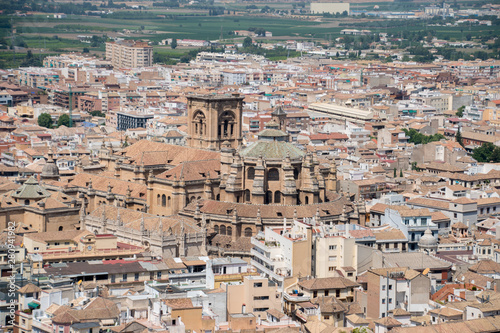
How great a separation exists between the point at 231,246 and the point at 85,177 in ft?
59.8

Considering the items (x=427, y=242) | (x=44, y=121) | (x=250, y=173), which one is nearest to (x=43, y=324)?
(x=250, y=173)

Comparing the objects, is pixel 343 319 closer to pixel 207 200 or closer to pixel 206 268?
pixel 206 268

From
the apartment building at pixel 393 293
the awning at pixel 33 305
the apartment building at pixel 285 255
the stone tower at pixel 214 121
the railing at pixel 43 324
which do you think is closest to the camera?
the railing at pixel 43 324

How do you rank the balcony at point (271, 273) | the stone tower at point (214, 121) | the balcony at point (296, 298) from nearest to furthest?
the balcony at point (296, 298) → the balcony at point (271, 273) → the stone tower at point (214, 121)

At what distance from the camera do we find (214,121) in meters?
97.1

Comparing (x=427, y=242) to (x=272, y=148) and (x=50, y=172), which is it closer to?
(x=272, y=148)

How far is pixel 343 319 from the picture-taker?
67.0m

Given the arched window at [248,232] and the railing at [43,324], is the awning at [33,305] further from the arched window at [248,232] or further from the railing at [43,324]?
the arched window at [248,232]

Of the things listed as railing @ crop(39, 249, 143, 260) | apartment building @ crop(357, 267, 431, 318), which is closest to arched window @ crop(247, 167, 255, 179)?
railing @ crop(39, 249, 143, 260)

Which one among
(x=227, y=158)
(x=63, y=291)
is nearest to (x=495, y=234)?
(x=227, y=158)

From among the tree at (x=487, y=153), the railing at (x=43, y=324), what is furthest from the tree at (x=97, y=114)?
the railing at (x=43, y=324)

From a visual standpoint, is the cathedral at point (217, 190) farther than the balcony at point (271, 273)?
Yes

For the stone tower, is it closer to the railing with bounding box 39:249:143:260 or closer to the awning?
the railing with bounding box 39:249:143:260

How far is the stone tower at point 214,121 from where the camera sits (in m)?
97.1
